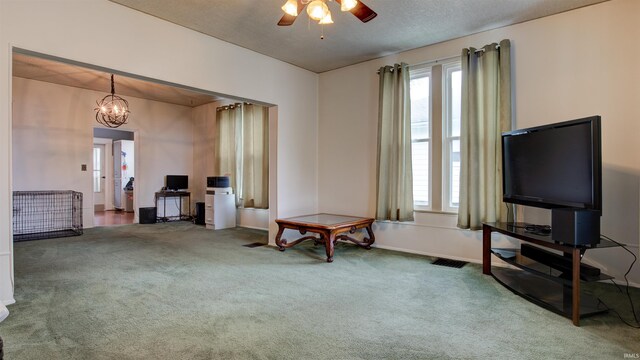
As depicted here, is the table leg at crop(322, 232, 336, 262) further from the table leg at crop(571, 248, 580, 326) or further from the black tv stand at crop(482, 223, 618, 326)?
the table leg at crop(571, 248, 580, 326)

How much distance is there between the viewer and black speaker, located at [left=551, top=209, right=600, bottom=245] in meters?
2.43

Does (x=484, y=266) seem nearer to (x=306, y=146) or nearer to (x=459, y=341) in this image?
(x=459, y=341)

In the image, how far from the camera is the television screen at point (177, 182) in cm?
780

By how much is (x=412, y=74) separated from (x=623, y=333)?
138 inches

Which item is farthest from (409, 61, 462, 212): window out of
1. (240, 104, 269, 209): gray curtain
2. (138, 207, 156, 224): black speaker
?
(138, 207, 156, 224): black speaker

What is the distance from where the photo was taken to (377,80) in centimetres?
491

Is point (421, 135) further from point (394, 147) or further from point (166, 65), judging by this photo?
point (166, 65)

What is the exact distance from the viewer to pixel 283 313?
2.57 m

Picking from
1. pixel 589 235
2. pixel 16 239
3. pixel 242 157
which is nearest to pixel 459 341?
pixel 589 235

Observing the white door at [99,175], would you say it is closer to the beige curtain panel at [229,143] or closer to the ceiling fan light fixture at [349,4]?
the beige curtain panel at [229,143]

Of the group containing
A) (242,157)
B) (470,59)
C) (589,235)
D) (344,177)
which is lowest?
(589,235)

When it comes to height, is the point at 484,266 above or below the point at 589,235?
below

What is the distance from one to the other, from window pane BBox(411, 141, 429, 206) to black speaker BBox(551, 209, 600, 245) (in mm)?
1995

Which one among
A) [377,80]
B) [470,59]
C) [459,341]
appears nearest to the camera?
[459,341]
